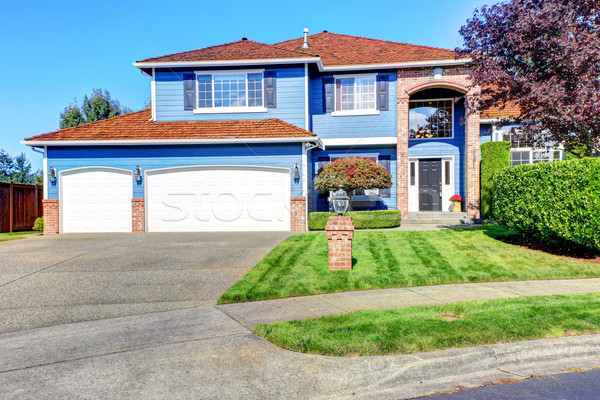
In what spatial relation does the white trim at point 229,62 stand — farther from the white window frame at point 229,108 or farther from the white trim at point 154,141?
the white trim at point 154,141

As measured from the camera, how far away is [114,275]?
8234 millimetres

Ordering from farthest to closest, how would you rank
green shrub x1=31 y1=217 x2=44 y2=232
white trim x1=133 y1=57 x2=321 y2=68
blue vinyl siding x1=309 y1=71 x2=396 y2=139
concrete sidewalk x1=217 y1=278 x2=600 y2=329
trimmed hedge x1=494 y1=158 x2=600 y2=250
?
blue vinyl siding x1=309 y1=71 x2=396 y2=139
green shrub x1=31 y1=217 x2=44 y2=232
white trim x1=133 y1=57 x2=321 y2=68
trimmed hedge x1=494 y1=158 x2=600 y2=250
concrete sidewalk x1=217 y1=278 x2=600 y2=329

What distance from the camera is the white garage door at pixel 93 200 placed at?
1553 centimetres

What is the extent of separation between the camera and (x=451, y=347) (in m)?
4.31

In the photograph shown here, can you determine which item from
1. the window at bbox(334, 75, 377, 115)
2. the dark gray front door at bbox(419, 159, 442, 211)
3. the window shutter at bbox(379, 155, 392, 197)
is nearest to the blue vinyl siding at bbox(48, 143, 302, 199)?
the window at bbox(334, 75, 377, 115)

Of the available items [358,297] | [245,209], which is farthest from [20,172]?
[358,297]

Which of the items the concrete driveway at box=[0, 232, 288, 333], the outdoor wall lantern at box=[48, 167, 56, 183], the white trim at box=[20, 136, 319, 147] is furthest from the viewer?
the outdoor wall lantern at box=[48, 167, 56, 183]

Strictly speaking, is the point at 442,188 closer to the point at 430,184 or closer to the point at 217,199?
the point at 430,184

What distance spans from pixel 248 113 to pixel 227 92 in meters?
1.22

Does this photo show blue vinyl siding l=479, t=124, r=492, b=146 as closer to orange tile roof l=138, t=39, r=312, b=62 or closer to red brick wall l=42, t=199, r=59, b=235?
orange tile roof l=138, t=39, r=312, b=62

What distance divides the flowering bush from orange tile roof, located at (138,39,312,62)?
15.0ft

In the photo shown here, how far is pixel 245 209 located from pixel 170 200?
268cm

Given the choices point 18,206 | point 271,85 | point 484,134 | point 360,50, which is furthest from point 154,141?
point 484,134

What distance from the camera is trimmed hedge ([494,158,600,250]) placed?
27.9 ft
